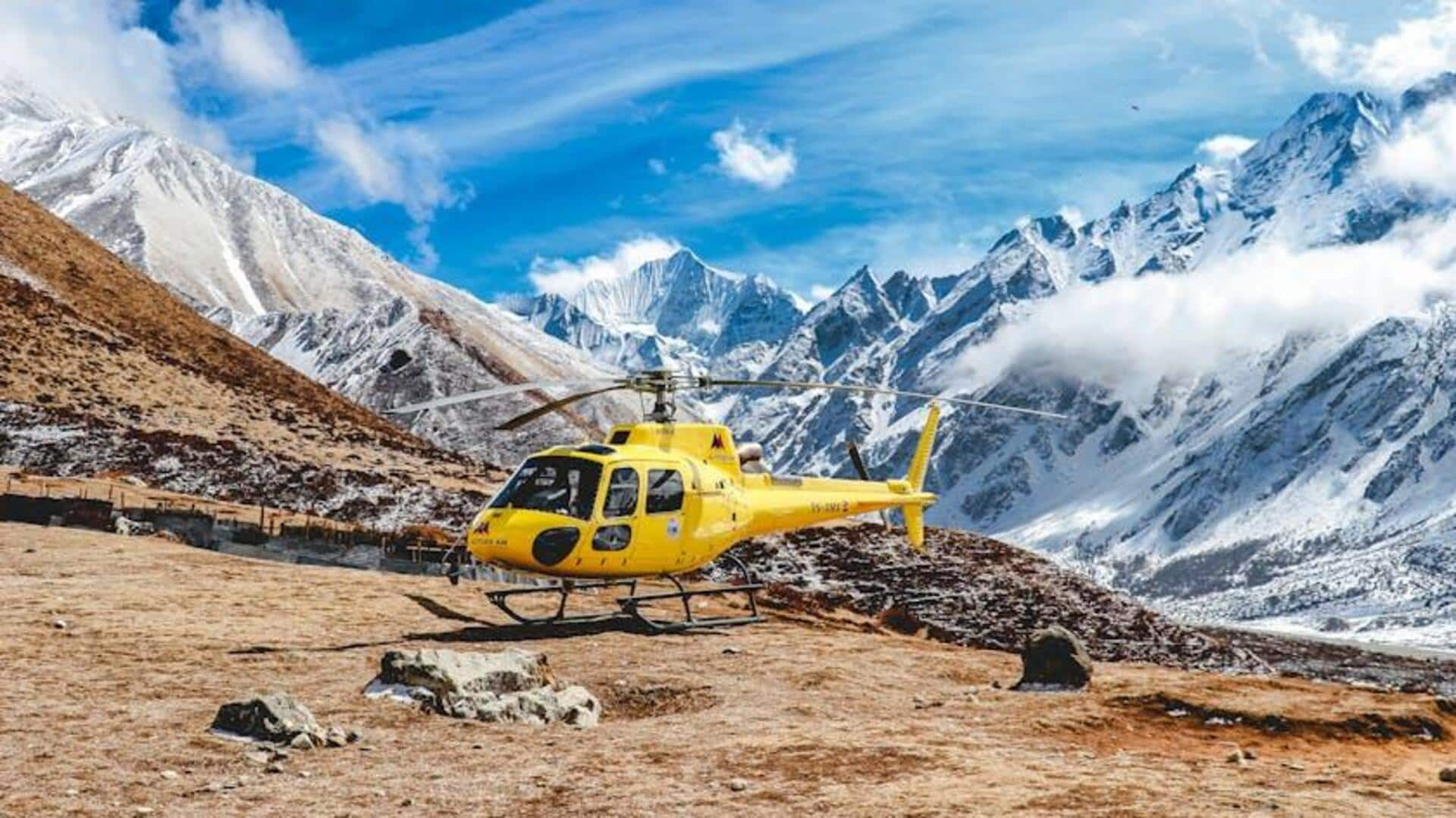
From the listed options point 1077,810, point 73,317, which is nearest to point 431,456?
point 73,317

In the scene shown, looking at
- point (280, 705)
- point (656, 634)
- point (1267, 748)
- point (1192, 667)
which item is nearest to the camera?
point (280, 705)

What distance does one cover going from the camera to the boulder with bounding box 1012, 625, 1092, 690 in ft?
60.4

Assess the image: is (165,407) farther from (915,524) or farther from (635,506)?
(635,506)

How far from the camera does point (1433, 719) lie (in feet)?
56.4

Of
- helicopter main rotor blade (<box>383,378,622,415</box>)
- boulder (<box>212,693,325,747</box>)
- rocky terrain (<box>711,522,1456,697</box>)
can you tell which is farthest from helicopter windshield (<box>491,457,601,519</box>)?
rocky terrain (<box>711,522,1456,697</box>)

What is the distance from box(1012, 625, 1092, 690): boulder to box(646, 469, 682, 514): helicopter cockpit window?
6632mm

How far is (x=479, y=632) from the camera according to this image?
69.6 feet

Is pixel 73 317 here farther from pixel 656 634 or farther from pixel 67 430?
pixel 656 634

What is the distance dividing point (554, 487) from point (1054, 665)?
327 inches

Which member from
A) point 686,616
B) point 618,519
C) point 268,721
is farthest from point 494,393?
point 268,721

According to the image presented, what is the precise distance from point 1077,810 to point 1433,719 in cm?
932

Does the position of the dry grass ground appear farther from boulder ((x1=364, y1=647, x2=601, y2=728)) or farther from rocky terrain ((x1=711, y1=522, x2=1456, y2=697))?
rocky terrain ((x1=711, y1=522, x2=1456, y2=697))

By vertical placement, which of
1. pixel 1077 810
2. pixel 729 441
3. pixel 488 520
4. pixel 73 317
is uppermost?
pixel 73 317

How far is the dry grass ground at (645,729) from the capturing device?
1103 cm
